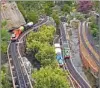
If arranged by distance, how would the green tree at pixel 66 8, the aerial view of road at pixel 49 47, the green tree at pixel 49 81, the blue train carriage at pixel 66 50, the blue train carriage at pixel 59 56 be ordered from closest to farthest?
the green tree at pixel 49 81
the aerial view of road at pixel 49 47
the blue train carriage at pixel 59 56
the blue train carriage at pixel 66 50
the green tree at pixel 66 8

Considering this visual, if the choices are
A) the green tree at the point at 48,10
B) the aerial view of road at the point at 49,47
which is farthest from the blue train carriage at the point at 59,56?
the green tree at the point at 48,10

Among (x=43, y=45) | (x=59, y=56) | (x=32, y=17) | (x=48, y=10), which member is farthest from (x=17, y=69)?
(x=48, y=10)

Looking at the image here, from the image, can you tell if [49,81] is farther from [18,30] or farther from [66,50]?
[18,30]

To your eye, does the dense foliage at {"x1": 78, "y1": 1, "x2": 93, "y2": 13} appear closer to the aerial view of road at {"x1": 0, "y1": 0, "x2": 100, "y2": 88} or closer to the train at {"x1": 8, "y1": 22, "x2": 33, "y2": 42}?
the aerial view of road at {"x1": 0, "y1": 0, "x2": 100, "y2": 88}

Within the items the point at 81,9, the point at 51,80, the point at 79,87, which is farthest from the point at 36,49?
the point at 81,9

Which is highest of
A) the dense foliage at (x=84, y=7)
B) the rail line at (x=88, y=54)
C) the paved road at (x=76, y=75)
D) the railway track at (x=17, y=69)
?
the railway track at (x=17, y=69)

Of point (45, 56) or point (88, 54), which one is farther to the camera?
point (88, 54)

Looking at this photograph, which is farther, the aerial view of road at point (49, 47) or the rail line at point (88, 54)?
the rail line at point (88, 54)

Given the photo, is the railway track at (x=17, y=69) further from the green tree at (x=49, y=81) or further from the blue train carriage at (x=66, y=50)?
the blue train carriage at (x=66, y=50)
